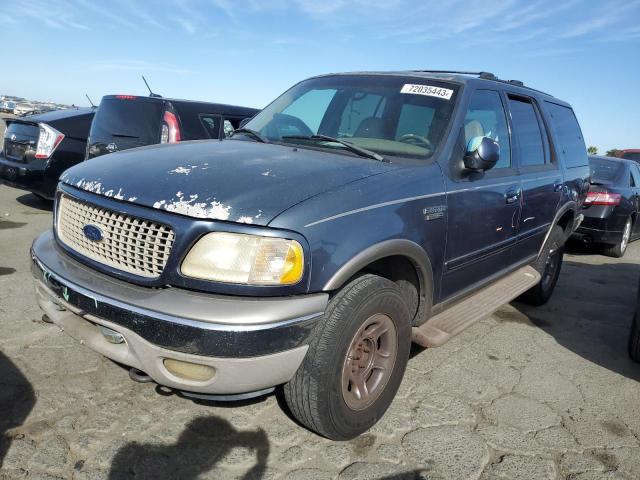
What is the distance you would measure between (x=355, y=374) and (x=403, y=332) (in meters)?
0.35

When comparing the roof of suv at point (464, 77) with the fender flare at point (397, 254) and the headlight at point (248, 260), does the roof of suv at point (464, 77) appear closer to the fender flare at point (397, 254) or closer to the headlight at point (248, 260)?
the fender flare at point (397, 254)

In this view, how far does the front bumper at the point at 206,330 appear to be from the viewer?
1962 mm

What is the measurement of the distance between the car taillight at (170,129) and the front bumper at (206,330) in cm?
388

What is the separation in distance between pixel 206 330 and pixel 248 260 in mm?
323

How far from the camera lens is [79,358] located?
3.10 m

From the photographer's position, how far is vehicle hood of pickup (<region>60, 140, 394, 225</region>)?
6.88 feet

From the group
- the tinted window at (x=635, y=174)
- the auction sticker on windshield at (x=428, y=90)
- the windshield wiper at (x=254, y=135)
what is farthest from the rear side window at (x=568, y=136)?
the tinted window at (x=635, y=174)

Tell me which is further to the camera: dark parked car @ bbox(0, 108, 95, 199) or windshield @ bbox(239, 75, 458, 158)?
dark parked car @ bbox(0, 108, 95, 199)

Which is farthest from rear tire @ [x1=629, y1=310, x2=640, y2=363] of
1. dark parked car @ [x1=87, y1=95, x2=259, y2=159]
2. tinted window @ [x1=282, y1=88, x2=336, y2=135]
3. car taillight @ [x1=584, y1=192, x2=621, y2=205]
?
dark parked car @ [x1=87, y1=95, x2=259, y2=159]

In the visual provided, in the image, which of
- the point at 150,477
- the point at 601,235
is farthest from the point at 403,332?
the point at 601,235

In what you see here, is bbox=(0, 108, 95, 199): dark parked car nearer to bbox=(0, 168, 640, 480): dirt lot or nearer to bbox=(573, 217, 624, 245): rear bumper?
bbox=(0, 168, 640, 480): dirt lot

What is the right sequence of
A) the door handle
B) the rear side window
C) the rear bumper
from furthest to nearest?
1. the rear bumper
2. the rear side window
3. the door handle

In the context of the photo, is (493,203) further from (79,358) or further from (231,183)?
(79,358)

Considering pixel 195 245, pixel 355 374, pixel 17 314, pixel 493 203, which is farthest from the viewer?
pixel 17 314
